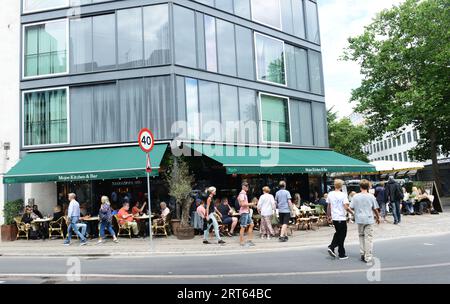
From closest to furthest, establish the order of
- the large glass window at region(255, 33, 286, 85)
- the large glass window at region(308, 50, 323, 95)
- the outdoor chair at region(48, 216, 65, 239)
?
the outdoor chair at region(48, 216, 65, 239) → the large glass window at region(255, 33, 286, 85) → the large glass window at region(308, 50, 323, 95)

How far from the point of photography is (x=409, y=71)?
29.0 meters

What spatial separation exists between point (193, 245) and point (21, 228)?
775 centimetres

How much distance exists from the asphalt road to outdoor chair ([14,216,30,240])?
4.87m

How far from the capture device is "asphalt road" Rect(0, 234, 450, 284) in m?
7.28

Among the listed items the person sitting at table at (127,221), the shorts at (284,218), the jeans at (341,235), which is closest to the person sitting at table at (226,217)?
the shorts at (284,218)

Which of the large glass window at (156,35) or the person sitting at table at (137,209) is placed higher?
the large glass window at (156,35)

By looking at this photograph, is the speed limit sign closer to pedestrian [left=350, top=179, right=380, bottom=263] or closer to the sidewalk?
the sidewalk

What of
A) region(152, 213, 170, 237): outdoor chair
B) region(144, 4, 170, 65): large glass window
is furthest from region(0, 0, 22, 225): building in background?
region(152, 213, 170, 237): outdoor chair

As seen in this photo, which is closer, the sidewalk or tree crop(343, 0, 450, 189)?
the sidewalk

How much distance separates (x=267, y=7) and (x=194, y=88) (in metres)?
7.68

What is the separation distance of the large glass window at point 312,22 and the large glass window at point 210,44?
785cm

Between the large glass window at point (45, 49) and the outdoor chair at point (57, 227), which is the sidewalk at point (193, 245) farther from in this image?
the large glass window at point (45, 49)

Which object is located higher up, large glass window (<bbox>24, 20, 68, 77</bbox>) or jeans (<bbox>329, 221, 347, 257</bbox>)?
large glass window (<bbox>24, 20, 68, 77</bbox>)

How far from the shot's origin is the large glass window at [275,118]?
2088 centimetres
